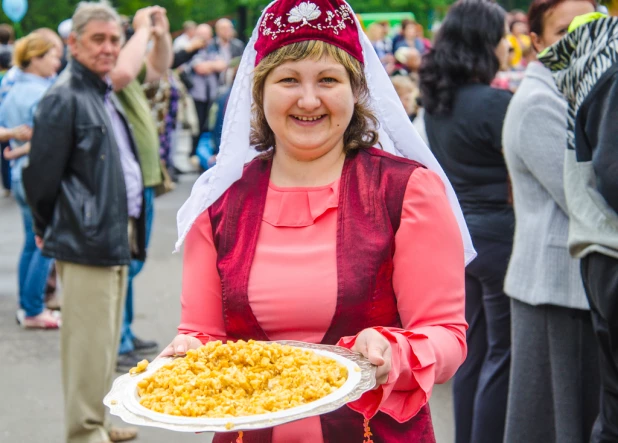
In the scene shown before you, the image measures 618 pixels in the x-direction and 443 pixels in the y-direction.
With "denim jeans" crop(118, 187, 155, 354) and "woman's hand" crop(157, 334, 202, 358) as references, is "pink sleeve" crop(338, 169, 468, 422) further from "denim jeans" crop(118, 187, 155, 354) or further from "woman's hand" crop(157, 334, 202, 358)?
"denim jeans" crop(118, 187, 155, 354)

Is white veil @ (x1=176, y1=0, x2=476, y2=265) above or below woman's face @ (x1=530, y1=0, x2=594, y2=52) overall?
below

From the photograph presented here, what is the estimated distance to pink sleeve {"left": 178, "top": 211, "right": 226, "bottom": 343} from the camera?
251cm

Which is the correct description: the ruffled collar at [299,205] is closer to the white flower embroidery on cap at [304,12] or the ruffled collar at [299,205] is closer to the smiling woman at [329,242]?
the smiling woman at [329,242]

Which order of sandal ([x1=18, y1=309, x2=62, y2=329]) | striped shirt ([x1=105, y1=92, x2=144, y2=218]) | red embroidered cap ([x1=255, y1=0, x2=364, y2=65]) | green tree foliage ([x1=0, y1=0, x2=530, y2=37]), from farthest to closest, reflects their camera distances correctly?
1. green tree foliage ([x1=0, y1=0, x2=530, y2=37])
2. sandal ([x1=18, y1=309, x2=62, y2=329])
3. striped shirt ([x1=105, y1=92, x2=144, y2=218])
4. red embroidered cap ([x1=255, y1=0, x2=364, y2=65])

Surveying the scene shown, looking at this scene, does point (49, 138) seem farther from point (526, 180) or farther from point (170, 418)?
point (170, 418)

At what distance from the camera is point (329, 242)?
2.38 meters

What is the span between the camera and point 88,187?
464cm

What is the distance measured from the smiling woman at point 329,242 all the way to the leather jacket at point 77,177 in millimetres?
2198

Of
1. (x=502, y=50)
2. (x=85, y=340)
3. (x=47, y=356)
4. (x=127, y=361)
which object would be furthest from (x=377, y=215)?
(x=47, y=356)

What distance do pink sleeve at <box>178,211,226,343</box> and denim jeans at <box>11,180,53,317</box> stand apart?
16.8 feet

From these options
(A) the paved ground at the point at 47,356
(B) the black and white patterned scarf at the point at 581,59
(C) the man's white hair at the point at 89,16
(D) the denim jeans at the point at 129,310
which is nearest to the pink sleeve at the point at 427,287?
(B) the black and white patterned scarf at the point at 581,59

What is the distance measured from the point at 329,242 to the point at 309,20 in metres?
0.61

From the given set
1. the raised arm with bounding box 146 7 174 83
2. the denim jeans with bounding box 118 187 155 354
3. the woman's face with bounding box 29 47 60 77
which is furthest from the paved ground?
the woman's face with bounding box 29 47 60 77

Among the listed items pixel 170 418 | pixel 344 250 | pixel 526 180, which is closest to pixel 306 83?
pixel 344 250
